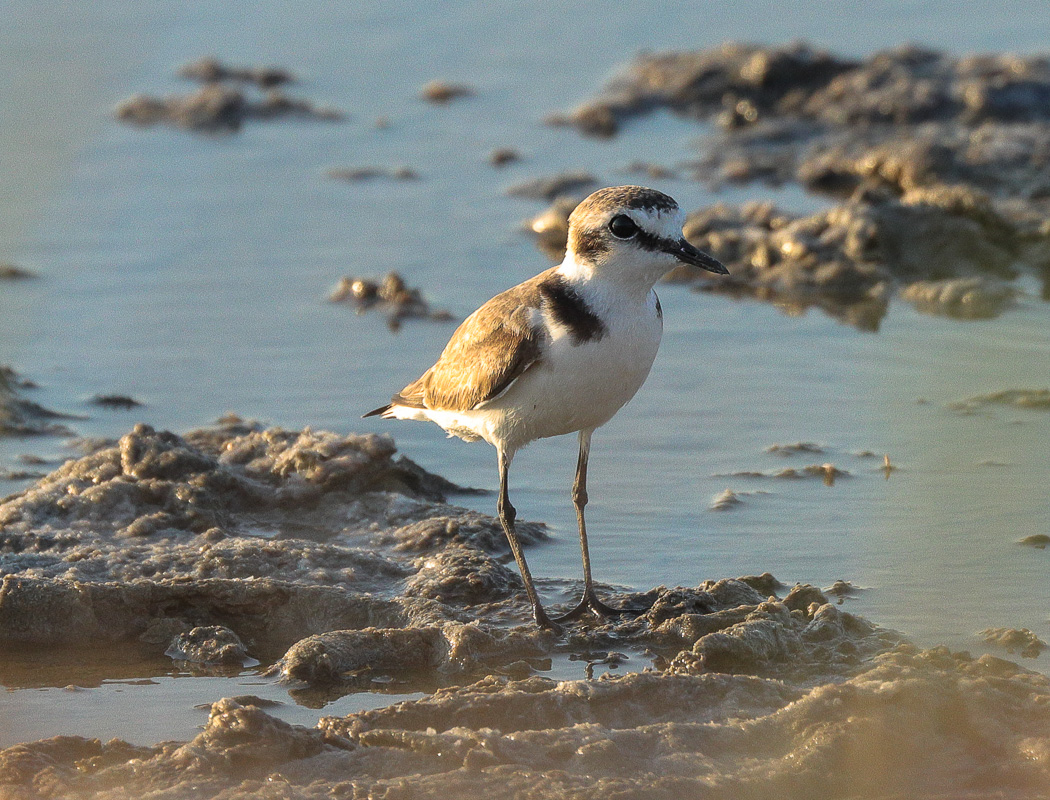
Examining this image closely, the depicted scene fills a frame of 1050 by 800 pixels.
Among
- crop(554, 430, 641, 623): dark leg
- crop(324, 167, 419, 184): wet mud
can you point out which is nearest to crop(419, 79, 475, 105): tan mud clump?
crop(324, 167, 419, 184): wet mud

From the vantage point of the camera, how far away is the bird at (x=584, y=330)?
5.03 meters

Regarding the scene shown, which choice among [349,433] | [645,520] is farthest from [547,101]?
[645,520]

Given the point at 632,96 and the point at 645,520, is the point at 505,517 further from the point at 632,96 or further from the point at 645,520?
the point at 632,96

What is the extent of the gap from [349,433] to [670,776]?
328 centimetres

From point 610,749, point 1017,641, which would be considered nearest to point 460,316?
point 1017,641

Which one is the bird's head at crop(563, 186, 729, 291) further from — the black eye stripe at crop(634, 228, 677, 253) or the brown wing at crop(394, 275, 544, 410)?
the brown wing at crop(394, 275, 544, 410)

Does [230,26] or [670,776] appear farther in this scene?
[230,26]

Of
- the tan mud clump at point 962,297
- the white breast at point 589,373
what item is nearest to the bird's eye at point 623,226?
the white breast at point 589,373

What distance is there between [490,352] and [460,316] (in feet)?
9.98

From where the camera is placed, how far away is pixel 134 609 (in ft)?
17.2

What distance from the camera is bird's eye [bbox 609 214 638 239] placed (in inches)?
197

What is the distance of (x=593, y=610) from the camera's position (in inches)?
210

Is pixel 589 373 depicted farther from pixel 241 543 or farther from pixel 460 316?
pixel 460 316

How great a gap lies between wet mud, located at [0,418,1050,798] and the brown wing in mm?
631
